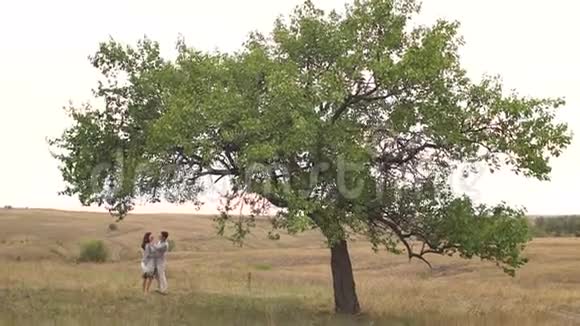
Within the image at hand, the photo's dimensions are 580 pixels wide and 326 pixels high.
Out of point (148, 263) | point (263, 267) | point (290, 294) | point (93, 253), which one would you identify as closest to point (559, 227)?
point (263, 267)

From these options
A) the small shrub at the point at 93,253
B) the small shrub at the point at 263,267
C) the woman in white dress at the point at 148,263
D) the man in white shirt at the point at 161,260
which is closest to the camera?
the man in white shirt at the point at 161,260

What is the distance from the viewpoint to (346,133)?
21.5m

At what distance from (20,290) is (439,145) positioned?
49.2 feet

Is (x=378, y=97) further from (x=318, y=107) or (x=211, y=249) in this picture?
(x=211, y=249)

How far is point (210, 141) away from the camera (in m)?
22.0

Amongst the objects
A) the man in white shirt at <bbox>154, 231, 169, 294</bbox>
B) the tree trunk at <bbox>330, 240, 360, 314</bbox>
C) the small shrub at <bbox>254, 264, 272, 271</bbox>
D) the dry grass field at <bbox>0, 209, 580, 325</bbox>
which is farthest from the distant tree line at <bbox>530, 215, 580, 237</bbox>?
the man in white shirt at <bbox>154, 231, 169, 294</bbox>

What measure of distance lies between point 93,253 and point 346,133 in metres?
40.5

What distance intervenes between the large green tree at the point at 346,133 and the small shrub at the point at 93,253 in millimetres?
34391

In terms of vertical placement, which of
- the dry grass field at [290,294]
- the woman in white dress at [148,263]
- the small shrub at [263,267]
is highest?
the woman in white dress at [148,263]

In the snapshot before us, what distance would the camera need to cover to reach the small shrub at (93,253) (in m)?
57.2

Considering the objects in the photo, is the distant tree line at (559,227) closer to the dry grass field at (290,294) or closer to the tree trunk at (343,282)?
the dry grass field at (290,294)

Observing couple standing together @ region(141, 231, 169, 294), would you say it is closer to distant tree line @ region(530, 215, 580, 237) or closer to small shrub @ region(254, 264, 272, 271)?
small shrub @ region(254, 264, 272, 271)

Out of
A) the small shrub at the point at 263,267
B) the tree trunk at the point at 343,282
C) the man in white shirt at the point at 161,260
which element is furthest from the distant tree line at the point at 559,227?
the man in white shirt at the point at 161,260

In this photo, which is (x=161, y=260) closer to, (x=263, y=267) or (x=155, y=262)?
(x=155, y=262)
